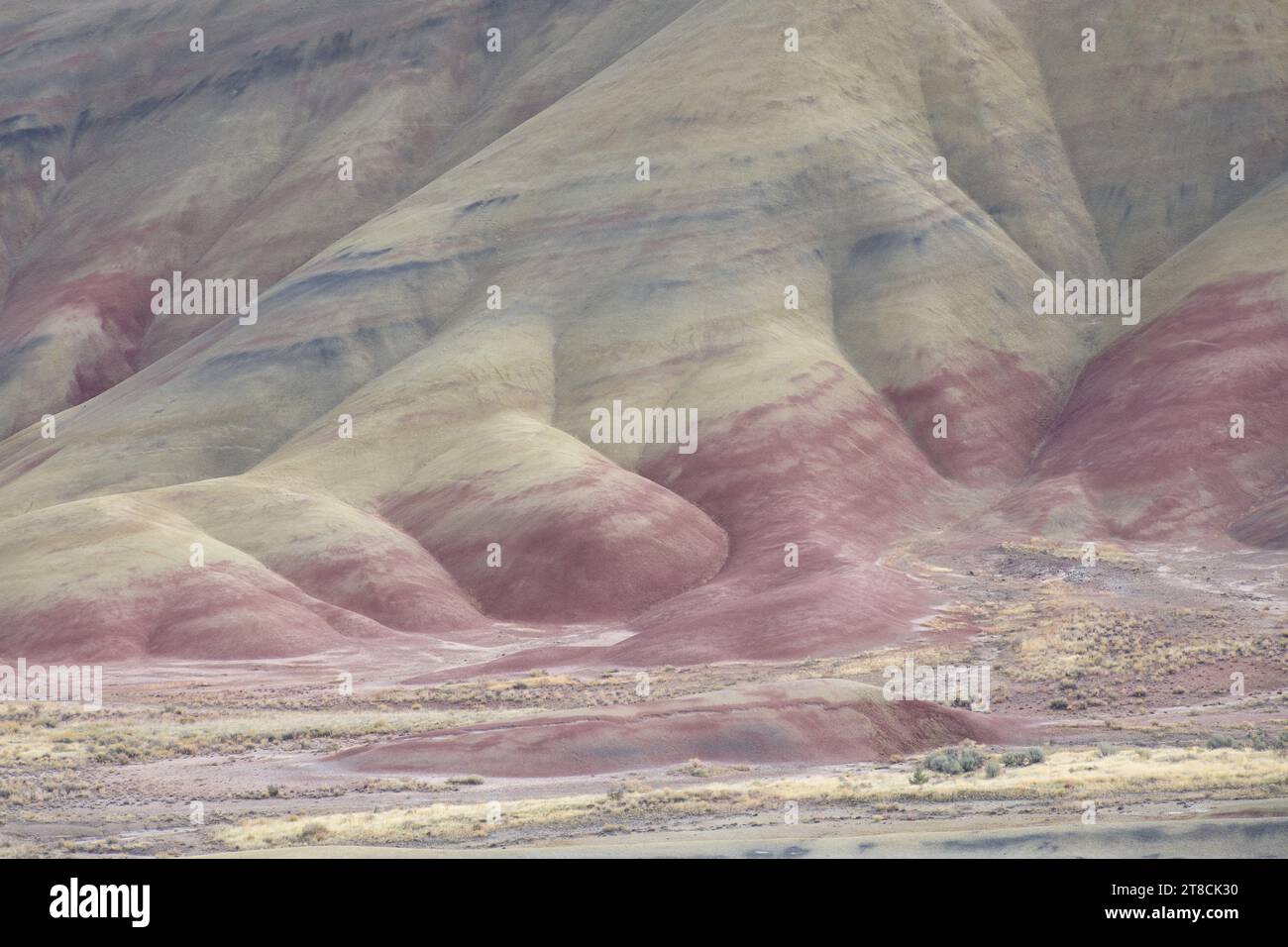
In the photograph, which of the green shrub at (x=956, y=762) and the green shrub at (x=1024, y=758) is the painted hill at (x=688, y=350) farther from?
the green shrub at (x=956, y=762)

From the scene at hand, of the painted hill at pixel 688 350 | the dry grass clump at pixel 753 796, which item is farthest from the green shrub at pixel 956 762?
the painted hill at pixel 688 350

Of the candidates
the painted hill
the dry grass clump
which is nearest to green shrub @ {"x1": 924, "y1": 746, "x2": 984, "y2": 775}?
the dry grass clump

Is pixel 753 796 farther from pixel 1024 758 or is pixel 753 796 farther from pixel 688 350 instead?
pixel 688 350

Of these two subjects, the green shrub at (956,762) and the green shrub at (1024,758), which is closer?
the green shrub at (956,762)

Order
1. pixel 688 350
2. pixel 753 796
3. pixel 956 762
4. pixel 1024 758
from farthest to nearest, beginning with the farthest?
pixel 688 350, pixel 1024 758, pixel 956 762, pixel 753 796

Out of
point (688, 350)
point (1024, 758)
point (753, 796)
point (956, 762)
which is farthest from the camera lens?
point (688, 350)

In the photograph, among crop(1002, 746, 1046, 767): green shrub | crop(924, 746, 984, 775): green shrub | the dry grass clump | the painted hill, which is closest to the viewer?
the dry grass clump

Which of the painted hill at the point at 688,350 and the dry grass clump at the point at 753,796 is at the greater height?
the painted hill at the point at 688,350

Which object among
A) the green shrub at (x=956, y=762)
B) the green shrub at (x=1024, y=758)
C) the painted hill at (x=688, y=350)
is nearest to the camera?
the green shrub at (x=956, y=762)

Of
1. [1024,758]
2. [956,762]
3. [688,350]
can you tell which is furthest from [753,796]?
[688,350]

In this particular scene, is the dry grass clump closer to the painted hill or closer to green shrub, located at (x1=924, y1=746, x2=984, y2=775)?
green shrub, located at (x1=924, y1=746, x2=984, y2=775)
